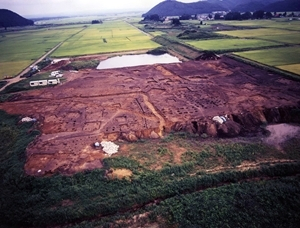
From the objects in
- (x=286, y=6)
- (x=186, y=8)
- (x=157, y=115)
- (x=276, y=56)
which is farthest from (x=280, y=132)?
(x=186, y=8)

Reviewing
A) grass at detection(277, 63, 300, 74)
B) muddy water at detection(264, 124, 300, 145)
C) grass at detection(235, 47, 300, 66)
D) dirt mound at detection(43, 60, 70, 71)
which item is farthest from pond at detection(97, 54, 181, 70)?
muddy water at detection(264, 124, 300, 145)

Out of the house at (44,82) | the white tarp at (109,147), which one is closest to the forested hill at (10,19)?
the house at (44,82)

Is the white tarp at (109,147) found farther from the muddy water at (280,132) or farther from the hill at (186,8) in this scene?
the hill at (186,8)

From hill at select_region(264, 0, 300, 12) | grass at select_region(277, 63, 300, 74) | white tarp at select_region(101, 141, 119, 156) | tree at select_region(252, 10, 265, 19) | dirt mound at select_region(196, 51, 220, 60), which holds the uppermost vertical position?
hill at select_region(264, 0, 300, 12)

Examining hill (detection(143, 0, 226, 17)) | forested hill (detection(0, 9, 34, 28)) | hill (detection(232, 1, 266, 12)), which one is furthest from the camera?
hill (detection(143, 0, 226, 17))

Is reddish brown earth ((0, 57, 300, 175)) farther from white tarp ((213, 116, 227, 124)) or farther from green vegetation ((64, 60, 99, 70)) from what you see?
green vegetation ((64, 60, 99, 70))

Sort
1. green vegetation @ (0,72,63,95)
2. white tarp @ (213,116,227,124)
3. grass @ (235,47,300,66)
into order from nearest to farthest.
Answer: white tarp @ (213,116,227,124) < green vegetation @ (0,72,63,95) < grass @ (235,47,300,66)

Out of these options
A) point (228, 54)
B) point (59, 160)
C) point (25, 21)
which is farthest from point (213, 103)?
point (25, 21)

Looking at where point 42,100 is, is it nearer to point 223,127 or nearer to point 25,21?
point 223,127
